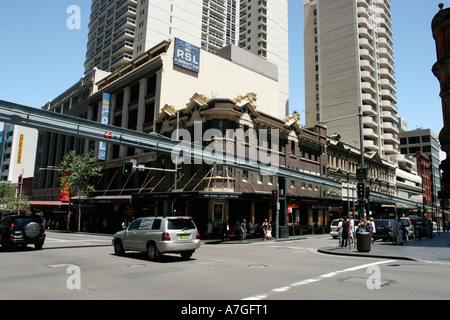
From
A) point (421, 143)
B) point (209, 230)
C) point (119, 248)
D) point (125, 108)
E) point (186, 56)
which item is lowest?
point (119, 248)

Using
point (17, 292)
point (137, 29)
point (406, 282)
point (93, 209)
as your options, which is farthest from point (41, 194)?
point (406, 282)

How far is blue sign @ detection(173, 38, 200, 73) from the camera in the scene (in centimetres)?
4017

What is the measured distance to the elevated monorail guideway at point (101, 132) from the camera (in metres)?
17.3

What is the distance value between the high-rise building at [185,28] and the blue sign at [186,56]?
24.2 meters

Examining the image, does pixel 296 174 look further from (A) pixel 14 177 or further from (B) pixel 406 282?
(A) pixel 14 177

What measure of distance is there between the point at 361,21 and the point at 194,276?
3327 inches

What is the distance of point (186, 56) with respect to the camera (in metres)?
41.5

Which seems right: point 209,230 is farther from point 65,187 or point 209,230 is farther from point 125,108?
point 65,187

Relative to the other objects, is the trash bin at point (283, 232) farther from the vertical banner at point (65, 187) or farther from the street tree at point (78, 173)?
the vertical banner at point (65, 187)

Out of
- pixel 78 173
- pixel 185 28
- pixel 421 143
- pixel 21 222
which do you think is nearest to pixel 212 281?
pixel 21 222

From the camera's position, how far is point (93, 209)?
1845 inches

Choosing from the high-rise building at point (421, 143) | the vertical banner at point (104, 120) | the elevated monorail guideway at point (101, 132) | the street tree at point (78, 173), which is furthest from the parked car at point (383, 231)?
the high-rise building at point (421, 143)

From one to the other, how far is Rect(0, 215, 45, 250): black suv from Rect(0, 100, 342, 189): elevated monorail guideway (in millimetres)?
4867

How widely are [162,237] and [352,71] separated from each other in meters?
74.7
